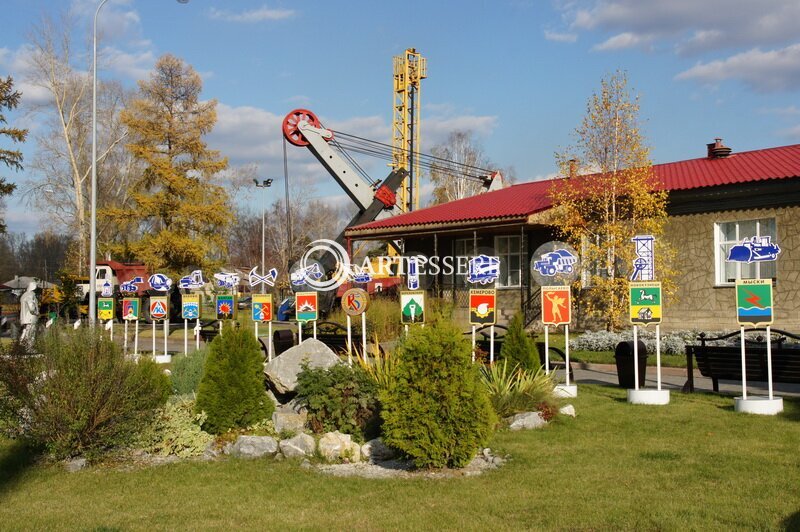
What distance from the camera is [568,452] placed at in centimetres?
774

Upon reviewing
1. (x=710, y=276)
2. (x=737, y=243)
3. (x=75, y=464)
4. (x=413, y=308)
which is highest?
(x=737, y=243)

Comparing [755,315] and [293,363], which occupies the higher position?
[755,315]

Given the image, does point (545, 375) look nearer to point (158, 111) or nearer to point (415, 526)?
point (415, 526)

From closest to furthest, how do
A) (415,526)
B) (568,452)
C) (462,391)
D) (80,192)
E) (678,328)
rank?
Answer: (415,526) < (462,391) < (568,452) < (678,328) < (80,192)

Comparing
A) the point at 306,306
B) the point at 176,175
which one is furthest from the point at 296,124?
the point at 306,306

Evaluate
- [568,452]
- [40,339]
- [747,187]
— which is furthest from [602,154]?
[40,339]

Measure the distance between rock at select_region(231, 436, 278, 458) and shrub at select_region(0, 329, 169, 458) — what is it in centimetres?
119

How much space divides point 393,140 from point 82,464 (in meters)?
47.1

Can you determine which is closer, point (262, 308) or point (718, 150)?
point (262, 308)

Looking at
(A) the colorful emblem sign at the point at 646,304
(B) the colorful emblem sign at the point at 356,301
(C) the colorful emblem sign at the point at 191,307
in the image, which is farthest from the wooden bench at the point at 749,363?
(C) the colorful emblem sign at the point at 191,307

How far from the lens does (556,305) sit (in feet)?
37.3

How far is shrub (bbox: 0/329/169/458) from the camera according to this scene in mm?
8070

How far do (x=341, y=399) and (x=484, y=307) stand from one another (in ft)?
11.1

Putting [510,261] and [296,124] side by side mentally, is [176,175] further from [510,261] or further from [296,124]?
[510,261]
